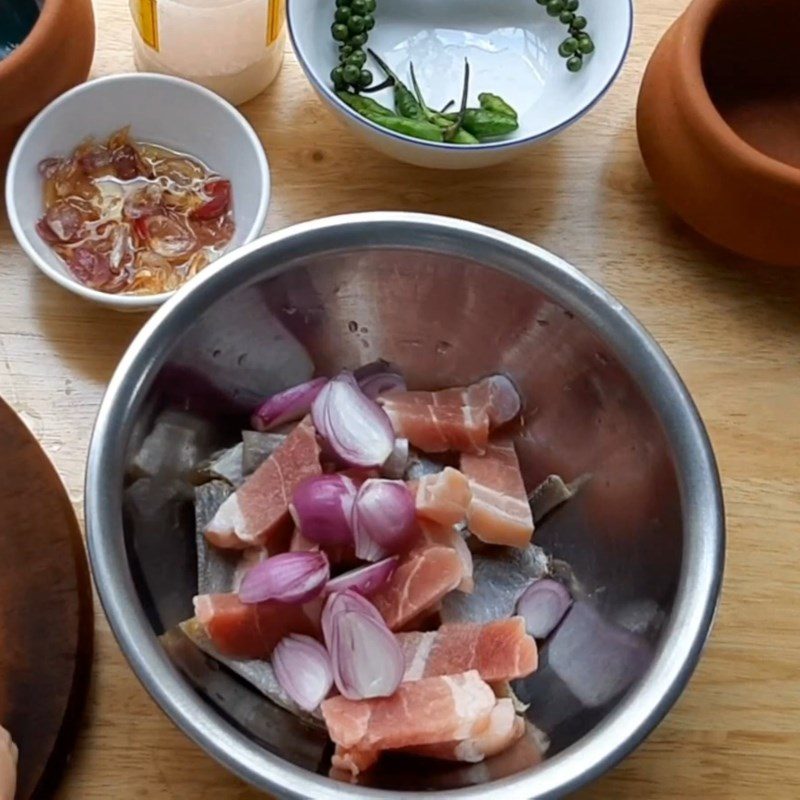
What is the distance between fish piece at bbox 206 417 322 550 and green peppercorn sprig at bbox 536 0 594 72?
1.43ft

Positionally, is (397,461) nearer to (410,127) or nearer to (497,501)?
(497,501)

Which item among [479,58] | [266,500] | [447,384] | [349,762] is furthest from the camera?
[479,58]

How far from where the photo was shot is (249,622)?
793 mm

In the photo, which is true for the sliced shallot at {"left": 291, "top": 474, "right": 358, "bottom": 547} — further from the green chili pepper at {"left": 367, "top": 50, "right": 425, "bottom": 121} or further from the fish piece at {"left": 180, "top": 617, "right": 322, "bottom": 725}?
the green chili pepper at {"left": 367, "top": 50, "right": 425, "bottom": 121}

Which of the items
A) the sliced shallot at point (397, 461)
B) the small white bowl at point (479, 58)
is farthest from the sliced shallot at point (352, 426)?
the small white bowl at point (479, 58)

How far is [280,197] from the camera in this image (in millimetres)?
1026

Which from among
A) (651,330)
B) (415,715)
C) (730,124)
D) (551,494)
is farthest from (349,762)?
(730,124)

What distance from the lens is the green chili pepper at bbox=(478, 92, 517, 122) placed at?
1.00m

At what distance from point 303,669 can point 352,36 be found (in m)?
0.57

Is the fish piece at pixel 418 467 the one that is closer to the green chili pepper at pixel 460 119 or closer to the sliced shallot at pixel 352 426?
the sliced shallot at pixel 352 426

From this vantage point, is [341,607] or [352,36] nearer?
[341,607]

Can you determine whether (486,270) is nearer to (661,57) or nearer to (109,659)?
(661,57)

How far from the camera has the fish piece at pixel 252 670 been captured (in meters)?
0.80

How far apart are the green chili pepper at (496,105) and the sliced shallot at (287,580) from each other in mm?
437
